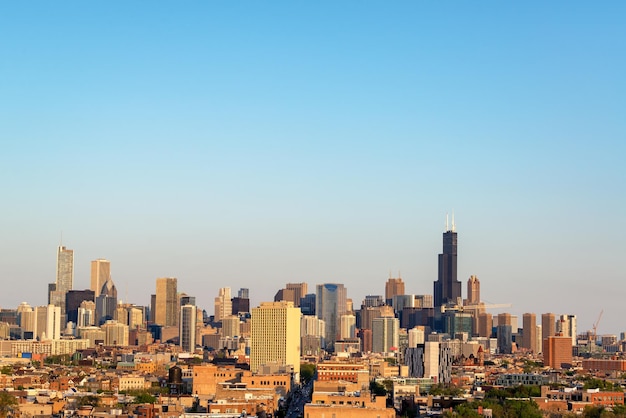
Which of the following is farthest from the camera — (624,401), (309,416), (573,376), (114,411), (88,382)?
(573,376)

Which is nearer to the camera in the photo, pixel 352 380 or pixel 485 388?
pixel 485 388

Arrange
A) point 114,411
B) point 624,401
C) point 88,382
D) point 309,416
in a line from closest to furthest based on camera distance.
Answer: point 309,416 → point 114,411 → point 624,401 → point 88,382

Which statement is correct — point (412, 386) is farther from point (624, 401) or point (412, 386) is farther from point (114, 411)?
point (114, 411)

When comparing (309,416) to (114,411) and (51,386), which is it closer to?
(114,411)

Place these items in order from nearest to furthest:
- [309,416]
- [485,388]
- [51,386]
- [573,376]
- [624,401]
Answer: [309,416] → [624,401] → [485,388] → [51,386] → [573,376]

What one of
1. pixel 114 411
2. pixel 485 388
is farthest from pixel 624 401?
pixel 114 411

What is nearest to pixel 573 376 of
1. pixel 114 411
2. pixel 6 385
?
pixel 6 385
